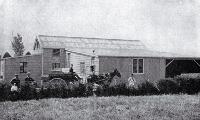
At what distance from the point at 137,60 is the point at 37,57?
14.6m

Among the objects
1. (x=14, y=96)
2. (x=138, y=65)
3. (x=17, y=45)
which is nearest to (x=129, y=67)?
(x=138, y=65)

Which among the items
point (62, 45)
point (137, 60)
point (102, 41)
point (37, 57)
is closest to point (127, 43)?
point (102, 41)

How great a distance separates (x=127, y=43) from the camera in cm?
4988

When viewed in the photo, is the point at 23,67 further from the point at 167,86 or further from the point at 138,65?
the point at 167,86

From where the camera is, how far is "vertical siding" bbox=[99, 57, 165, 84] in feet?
95.6

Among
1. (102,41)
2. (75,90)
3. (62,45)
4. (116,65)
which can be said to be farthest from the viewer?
(102,41)

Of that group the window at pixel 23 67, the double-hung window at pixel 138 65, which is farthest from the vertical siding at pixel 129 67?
the window at pixel 23 67

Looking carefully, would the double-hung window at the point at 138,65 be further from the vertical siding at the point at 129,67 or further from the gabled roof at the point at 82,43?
the gabled roof at the point at 82,43

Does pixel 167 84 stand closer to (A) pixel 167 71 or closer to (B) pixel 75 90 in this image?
(B) pixel 75 90

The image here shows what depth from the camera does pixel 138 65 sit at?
3031 cm

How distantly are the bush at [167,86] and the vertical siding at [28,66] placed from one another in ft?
71.6

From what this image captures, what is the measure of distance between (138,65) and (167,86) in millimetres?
10015

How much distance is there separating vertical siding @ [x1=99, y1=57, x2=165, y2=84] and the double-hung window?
11.4 inches

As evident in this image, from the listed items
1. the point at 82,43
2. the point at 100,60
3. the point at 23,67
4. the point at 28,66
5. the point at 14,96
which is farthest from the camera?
the point at 82,43
